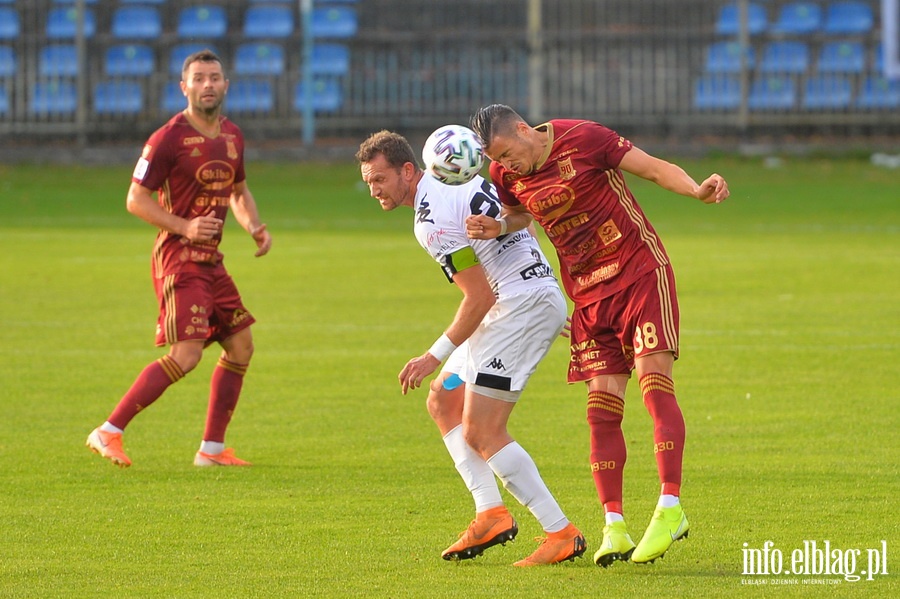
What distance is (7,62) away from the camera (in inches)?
1312

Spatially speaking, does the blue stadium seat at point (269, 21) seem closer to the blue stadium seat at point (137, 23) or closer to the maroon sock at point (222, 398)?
the blue stadium seat at point (137, 23)

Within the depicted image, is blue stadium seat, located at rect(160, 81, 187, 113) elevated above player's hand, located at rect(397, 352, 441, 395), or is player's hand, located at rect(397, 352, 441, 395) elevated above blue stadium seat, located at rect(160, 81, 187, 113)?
blue stadium seat, located at rect(160, 81, 187, 113)

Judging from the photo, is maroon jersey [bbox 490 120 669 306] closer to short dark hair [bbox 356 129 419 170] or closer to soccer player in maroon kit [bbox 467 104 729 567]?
soccer player in maroon kit [bbox 467 104 729 567]

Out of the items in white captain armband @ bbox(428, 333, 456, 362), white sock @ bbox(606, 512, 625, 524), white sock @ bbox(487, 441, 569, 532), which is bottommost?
white sock @ bbox(606, 512, 625, 524)

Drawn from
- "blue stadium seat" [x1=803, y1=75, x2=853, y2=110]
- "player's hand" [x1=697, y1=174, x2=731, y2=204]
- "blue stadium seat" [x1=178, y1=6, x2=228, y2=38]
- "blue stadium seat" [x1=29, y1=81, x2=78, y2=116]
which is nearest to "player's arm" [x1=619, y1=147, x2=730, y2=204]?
"player's hand" [x1=697, y1=174, x2=731, y2=204]

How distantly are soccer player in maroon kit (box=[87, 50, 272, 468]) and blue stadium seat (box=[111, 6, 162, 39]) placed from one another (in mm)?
26218

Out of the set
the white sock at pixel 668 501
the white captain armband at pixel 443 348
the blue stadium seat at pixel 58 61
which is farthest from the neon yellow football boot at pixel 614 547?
the blue stadium seat at pixel 58 61

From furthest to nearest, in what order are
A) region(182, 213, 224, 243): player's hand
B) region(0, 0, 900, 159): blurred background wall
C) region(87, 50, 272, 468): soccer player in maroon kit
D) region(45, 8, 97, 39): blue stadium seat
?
region(45, 8, 97, 39): blue stadium seat
region(0, 0, 900, 159): blurred background wall
region(87, 50, 272, 468): soccer player in maroon kit
region(182, 213, 224, 243): player's hand

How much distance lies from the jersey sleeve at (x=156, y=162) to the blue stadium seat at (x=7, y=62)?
25.2 metres

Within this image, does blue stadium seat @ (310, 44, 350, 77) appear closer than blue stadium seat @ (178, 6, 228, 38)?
Yes

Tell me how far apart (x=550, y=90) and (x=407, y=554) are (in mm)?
26576

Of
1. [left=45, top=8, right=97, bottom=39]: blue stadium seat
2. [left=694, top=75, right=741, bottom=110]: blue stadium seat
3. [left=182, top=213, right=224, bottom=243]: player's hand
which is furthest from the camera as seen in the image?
[left=45, top=8, right=97, bottom=39]: blue stadium seat

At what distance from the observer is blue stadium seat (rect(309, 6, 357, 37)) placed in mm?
34188

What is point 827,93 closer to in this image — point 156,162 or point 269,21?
point 269,21
